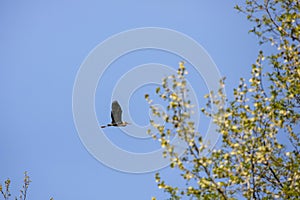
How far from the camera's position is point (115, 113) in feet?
35.6

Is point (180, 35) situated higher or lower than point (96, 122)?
higher

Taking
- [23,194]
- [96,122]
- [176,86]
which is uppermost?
[96,122]

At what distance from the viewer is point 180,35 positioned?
664 inches

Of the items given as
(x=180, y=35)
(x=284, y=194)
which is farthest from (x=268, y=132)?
(x=180, y=35)

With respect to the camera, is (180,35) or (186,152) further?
(180,35)

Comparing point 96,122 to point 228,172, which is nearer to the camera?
point 228,172

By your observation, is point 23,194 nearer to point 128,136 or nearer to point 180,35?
point 128,136

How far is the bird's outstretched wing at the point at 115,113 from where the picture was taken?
424 inches

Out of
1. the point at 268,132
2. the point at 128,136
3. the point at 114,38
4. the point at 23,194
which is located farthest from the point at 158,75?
the point at 268,132

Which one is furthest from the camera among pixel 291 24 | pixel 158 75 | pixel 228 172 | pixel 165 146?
pixel 158 75

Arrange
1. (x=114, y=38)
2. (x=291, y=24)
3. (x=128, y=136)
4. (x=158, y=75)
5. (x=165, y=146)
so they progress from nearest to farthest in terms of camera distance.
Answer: (x=165, y=146)
(x=291, y=24)
(x=128, y=136)
(x=158, y=75)
(x=114, y=38)

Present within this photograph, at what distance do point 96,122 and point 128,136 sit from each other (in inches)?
80.0

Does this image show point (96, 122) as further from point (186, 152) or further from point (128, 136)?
point (186, 152)

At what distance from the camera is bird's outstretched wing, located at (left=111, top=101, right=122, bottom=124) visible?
424 inches
